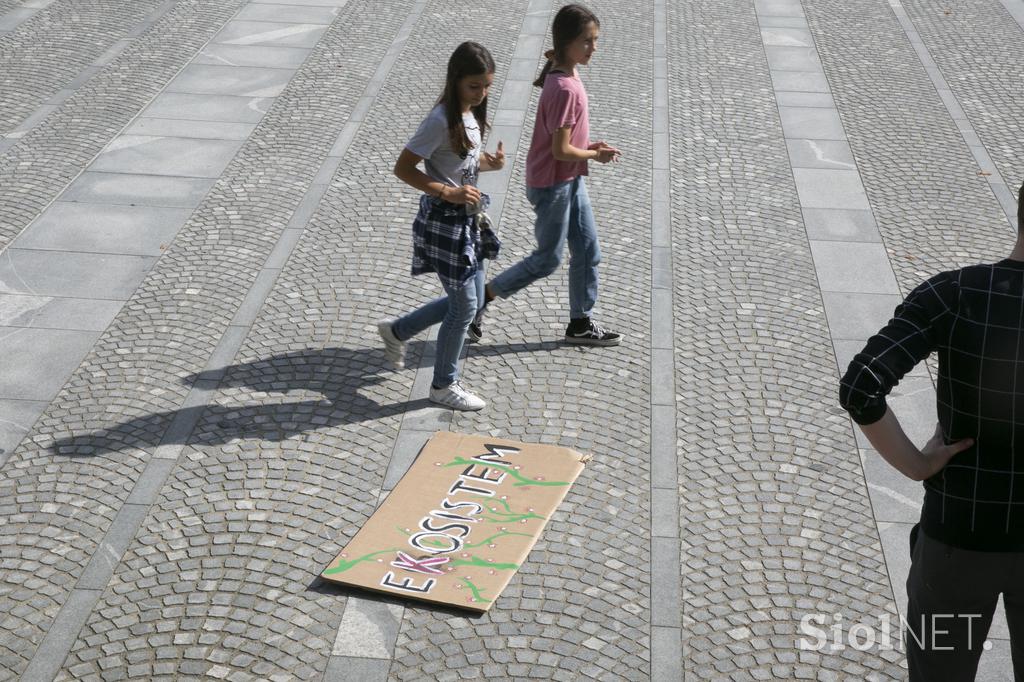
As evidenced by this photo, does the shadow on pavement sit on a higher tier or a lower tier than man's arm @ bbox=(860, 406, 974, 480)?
lower

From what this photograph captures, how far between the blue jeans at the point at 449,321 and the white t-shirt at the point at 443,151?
51cm

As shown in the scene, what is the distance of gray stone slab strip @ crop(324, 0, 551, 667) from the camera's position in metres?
4.76

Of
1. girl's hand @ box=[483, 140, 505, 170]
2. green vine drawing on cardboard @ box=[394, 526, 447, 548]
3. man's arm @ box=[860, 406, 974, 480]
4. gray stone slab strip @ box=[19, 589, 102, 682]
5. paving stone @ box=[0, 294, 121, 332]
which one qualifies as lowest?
green vine drawing on cardboard @ box=[394, 526, 447, 548]

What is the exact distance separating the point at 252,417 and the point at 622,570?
85.3 inches

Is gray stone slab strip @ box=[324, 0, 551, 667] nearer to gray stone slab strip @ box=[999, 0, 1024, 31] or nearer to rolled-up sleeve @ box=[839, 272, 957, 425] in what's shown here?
rolled-up sleeve @ box=[839, 272, 957, 425]

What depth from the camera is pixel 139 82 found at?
35.6 ft

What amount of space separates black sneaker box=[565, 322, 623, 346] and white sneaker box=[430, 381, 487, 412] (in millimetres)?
874

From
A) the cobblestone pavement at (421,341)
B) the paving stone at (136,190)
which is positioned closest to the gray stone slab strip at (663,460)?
the cobblestone pavement at (421,341)

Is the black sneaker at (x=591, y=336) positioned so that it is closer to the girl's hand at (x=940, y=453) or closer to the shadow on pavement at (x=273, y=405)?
the shadow on pavement at (x=273, y=405)

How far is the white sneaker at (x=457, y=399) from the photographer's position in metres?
6.25

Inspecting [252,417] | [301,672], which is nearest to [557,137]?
[252,417]

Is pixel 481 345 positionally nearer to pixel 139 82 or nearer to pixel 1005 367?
pixel 1005 367

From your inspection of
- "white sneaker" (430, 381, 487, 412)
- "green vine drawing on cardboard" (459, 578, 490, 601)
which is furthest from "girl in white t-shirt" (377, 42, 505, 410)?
"green vine drawing on cardboard" (459, 578, 490, 601)

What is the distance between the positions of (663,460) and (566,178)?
5.43ft
